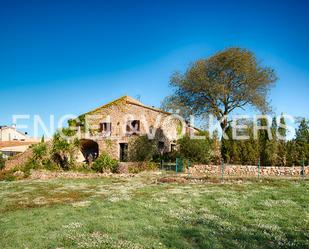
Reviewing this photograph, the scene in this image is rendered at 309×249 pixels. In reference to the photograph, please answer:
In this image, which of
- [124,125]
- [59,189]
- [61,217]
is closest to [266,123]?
[124,125]

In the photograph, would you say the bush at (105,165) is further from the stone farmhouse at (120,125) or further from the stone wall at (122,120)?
the stone wall at (122,120)

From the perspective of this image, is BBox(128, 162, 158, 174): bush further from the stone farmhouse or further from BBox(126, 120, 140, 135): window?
BBox(126, 120, 140, 135): window

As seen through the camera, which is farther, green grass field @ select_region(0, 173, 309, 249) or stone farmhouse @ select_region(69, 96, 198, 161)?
stone farmhouse @ select_region(69, 96, 198, 161)

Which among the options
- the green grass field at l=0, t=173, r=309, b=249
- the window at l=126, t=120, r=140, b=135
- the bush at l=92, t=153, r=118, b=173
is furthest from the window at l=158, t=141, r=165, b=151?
the green grass field at l=0, t=173, r=309, b=249

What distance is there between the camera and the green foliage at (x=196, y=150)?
109 feet

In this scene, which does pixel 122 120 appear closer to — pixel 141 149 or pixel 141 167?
pixel 141 149

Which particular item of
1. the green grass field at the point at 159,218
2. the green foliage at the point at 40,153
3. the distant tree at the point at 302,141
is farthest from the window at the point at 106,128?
the distant tree at the point at 302,141

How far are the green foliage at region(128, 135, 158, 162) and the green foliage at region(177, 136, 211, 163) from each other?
4.18m

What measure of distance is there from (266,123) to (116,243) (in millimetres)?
29760

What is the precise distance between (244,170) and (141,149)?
11777mm

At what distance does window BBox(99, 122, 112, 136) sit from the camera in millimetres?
41787

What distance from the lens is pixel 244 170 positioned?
30.2 meters

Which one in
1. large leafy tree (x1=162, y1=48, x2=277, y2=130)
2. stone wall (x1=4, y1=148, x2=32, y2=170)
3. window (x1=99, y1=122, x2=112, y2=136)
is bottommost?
stone wall (x1=4, y1=148, x2=32, y2=170)

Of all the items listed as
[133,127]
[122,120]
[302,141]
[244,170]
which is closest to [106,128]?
[122,120]
